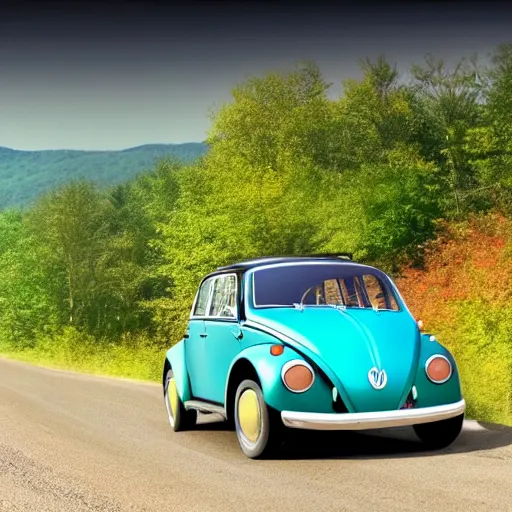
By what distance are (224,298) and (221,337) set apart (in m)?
0.59

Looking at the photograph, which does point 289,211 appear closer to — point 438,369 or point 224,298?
point 224,298

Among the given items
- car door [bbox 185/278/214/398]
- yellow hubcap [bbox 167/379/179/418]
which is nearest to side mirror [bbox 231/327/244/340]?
car door [bbox 185/278/214/398]

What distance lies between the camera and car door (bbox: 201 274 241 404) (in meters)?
9.01

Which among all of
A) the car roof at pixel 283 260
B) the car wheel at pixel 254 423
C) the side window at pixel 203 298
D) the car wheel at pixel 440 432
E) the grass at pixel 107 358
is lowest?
the grass at pixel 107 358

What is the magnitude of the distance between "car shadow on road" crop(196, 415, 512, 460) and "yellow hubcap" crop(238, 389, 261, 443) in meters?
0.28

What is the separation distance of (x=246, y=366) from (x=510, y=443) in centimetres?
259

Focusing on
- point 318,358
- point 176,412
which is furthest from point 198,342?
point 318,358

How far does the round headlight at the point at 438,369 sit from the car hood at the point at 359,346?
5.7 inches

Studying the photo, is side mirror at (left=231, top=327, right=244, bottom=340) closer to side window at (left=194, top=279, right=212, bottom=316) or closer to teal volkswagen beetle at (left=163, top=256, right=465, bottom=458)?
teal volkswagen beetle at (left=163, top=256, right=465, bottom=458)

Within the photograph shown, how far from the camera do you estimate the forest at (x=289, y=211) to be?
136 ft

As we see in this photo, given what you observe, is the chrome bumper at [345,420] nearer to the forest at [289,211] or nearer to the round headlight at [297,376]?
the round headlight at [297,376]

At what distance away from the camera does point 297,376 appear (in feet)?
25.8

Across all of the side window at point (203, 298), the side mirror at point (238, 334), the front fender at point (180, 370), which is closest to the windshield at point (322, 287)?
the side mirror at point (238, 334)

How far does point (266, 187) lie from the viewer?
48250mm
